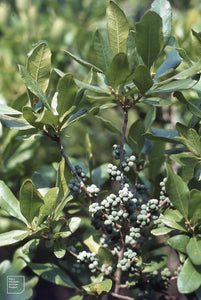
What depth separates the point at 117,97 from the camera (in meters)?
0.80

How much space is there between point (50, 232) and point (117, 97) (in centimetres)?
37

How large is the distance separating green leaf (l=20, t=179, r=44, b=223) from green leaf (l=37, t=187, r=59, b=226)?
0.01 metres

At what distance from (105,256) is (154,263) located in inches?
5.7

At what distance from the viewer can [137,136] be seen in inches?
38.8

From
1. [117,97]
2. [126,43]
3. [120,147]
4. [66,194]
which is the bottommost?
[66,194]

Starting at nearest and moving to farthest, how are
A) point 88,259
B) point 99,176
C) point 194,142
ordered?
1. point 194,142
2. point 88,259
3. point 99,176

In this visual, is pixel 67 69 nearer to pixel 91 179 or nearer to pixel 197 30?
pixel 91 179

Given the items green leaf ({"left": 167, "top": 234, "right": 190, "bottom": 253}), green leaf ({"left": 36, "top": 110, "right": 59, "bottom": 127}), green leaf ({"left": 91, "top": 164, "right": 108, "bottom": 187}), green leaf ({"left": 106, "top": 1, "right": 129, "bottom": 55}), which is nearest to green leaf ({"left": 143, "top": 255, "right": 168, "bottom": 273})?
green leaf ({"left": 167, "top": 234, "right": 190, "bottom": 253})

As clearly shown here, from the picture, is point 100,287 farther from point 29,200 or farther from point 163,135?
point 163,135

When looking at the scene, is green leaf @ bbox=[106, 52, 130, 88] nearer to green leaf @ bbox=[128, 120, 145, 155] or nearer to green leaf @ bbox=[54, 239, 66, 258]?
green leaf @ bbox=[128, 120, 145, 155]

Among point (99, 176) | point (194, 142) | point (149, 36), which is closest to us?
point (149, 36)

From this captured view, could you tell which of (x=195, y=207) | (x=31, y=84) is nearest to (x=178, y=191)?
(x=195, y=207)

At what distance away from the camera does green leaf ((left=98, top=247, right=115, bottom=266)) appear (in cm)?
89

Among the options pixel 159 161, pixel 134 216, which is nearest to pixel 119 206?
pixel 134 216
